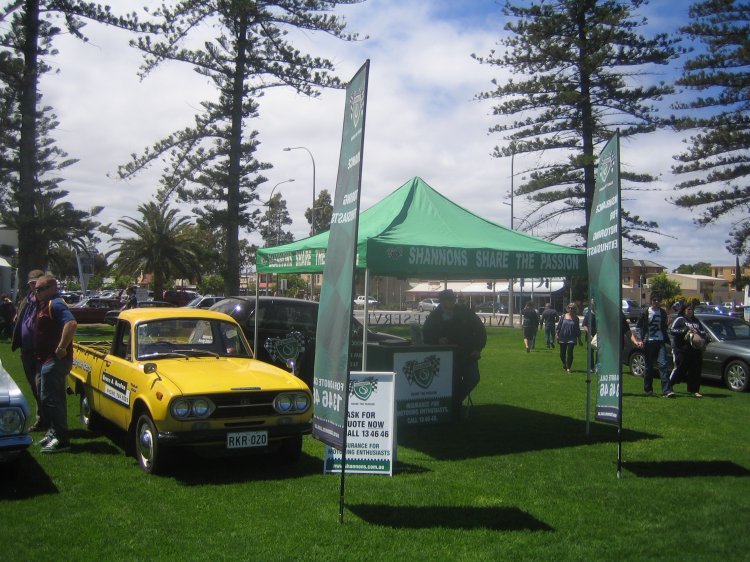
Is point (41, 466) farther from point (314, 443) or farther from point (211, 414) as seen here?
point (314, 443)

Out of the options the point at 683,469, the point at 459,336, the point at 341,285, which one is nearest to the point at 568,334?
the point at 459,336

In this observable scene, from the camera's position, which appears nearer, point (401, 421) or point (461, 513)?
point (461, 513)

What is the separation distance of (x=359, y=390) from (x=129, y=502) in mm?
2416

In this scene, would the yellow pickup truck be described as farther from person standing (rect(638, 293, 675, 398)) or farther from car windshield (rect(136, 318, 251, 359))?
person standing (rect(638, 293, 675, 398))

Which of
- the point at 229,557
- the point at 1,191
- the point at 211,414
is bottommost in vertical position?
the point at 229,557

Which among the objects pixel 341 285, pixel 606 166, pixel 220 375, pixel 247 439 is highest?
pixel 606 166

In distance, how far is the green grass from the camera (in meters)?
5.07

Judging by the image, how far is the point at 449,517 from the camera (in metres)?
5.81

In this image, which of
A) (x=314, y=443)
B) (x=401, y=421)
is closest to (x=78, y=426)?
(x=314, y=443)

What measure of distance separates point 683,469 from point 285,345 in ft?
22.4

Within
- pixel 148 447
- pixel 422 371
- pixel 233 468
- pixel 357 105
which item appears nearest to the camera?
pixel 357 105

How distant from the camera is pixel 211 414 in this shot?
267 inches

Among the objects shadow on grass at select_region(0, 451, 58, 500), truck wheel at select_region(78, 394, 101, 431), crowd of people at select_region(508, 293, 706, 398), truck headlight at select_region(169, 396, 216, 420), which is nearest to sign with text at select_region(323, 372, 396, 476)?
truck headlight at select_region(169, 396, 216, 420)

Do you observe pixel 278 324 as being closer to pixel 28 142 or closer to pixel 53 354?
pixel 53 354
